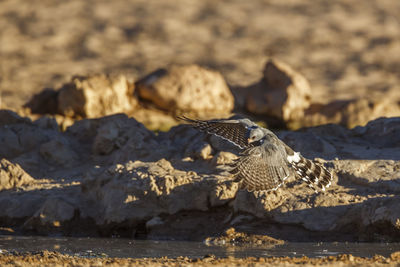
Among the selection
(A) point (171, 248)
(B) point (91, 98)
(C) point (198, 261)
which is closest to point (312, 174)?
(A) point (171, 248)

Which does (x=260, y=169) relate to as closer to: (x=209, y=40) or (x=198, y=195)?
(x=198, y=195)

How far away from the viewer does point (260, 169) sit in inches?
324

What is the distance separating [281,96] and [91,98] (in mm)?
5203

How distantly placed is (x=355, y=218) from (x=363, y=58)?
844 inches

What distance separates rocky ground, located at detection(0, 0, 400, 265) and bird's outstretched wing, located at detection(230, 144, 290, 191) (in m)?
0.95

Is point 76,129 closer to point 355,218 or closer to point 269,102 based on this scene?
point 355,218

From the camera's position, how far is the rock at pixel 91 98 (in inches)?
642

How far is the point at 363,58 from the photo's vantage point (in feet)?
96.8

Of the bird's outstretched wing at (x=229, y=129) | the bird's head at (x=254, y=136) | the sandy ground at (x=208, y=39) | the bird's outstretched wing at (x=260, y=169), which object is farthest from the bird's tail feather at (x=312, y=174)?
the sandy ground at (x=208, y=39)

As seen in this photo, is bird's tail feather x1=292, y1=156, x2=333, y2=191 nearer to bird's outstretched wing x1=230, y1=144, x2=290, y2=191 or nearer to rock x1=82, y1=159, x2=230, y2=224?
bird's outstretched wing x1=230, y1=144, x2=290, y2=191

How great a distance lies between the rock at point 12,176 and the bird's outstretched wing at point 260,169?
3761 millimetres

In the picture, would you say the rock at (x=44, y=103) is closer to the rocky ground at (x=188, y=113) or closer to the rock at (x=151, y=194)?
the rocky ground at (x=188, y=113)

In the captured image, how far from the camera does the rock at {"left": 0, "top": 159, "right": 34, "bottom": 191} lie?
34.6ft

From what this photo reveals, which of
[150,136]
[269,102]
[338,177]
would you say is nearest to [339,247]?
[338,177]
